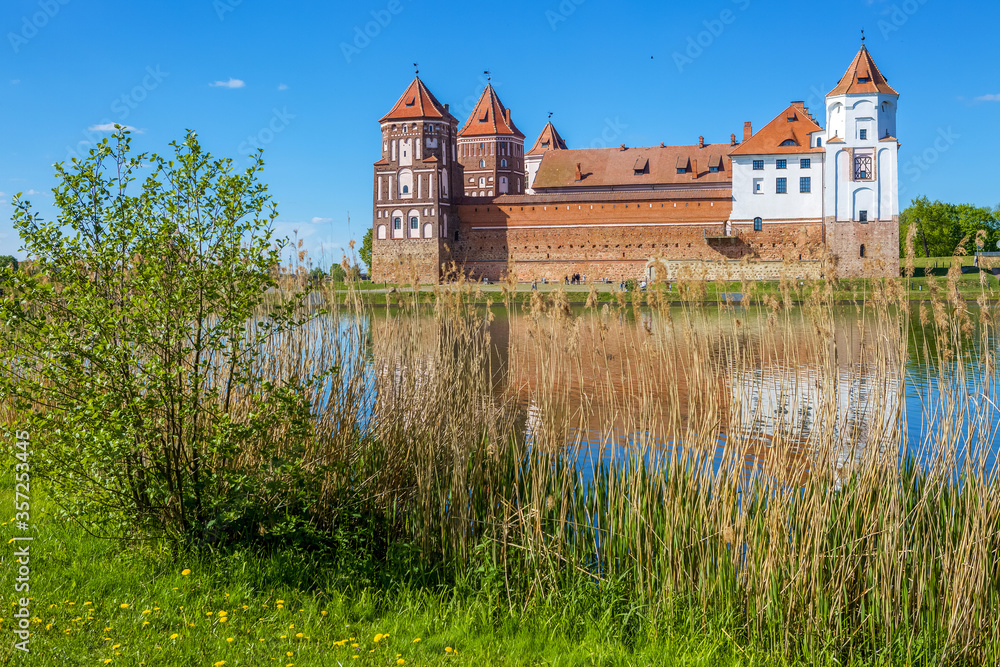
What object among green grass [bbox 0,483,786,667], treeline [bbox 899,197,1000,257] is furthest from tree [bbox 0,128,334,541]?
treeline [bbox 899,197,1000,257]

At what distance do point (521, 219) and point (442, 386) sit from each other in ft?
120

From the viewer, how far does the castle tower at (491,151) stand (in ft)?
165

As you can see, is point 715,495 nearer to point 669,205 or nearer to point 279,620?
point 279,620

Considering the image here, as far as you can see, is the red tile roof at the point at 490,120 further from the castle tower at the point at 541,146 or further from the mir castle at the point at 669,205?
the mir castle at the point at 669,205

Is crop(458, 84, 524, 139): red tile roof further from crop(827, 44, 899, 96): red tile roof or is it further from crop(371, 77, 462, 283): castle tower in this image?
crop(827, 44, 899, 96): red tile roof

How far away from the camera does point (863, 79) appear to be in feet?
120

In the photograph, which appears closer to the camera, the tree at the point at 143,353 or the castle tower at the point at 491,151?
the tree at the point at 143,353

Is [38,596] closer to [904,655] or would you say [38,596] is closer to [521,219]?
[904,655]

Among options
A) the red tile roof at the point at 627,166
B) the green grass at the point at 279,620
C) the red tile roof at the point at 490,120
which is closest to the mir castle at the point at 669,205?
the red tile roof at the point at 627,166

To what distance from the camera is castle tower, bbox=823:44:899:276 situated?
3675 cm

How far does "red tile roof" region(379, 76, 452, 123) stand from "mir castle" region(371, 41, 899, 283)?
68 mm

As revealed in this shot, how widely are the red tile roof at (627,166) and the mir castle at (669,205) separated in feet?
3.32

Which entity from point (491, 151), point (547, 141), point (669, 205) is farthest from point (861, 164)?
point (547, 141)

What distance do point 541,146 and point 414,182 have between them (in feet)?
63.8
